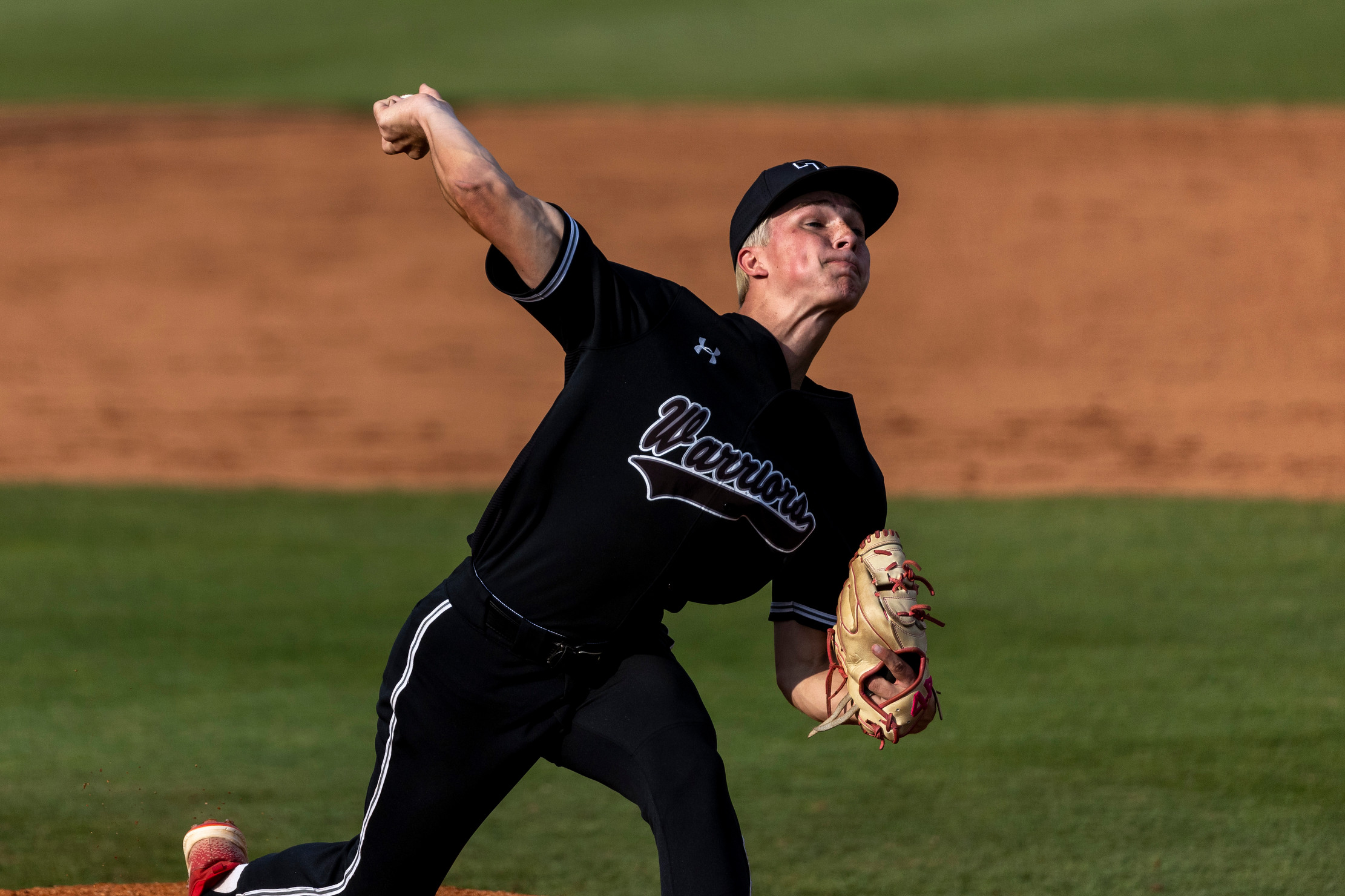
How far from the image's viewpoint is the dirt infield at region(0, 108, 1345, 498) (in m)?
12.7

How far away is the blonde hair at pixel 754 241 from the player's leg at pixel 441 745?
1017mm

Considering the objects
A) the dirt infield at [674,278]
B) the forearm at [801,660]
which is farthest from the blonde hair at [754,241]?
the dirt infield at [674,278]

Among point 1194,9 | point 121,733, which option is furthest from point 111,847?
point 1194,9

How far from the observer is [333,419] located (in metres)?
13.5

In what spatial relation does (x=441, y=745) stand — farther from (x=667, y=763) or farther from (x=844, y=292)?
(x=844, y=292)

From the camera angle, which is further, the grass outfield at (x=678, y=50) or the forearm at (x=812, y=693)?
the grass outfield at (x=678, y=50)

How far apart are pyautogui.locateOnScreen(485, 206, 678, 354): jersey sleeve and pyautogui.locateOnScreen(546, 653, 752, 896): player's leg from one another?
2.47 ft

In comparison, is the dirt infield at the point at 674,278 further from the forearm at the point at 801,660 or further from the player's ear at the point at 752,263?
the player's ear at the point at 752,263

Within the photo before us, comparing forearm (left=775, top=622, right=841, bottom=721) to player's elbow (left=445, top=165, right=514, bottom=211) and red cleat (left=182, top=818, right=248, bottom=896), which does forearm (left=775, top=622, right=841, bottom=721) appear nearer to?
player's elbow (left=445, top=165, right=514, bottom=211)

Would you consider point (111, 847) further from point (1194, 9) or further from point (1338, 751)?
point (1194, 9)

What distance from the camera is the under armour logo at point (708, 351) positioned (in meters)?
3.36

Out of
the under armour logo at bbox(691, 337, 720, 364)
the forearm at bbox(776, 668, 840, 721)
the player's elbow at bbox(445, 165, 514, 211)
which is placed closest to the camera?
the player's elbow at bbox(445, 165, 514, 211)

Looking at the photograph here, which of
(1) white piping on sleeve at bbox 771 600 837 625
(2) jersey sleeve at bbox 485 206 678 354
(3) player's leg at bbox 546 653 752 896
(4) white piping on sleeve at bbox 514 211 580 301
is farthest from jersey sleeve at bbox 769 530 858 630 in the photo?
(4) white piping on sleeve at bbox 514 211 580 301

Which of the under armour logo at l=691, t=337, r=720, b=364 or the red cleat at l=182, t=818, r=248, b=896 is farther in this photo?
the red cleat at l=182, t=818, r=248, b=896
